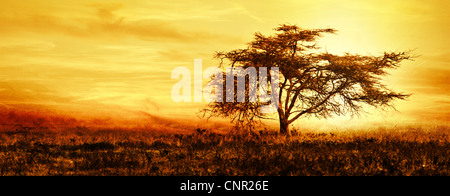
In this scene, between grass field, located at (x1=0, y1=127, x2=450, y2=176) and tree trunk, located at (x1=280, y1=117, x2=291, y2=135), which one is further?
Result: tree trunk, located at (x1=280, y1=117, x2=291, y2=135)

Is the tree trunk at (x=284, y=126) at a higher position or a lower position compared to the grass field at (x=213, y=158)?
higher

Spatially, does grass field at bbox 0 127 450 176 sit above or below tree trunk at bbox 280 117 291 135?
below

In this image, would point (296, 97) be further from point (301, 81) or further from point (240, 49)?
point (240, 49)

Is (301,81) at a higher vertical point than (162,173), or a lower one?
higher

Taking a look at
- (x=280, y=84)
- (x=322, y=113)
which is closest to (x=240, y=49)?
(x=280, y=84)

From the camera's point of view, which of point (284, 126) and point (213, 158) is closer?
point (213, 158)

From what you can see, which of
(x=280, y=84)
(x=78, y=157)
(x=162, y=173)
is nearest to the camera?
(x=162, y=173)

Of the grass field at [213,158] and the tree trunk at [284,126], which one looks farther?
the tree trunk at [284,126]
